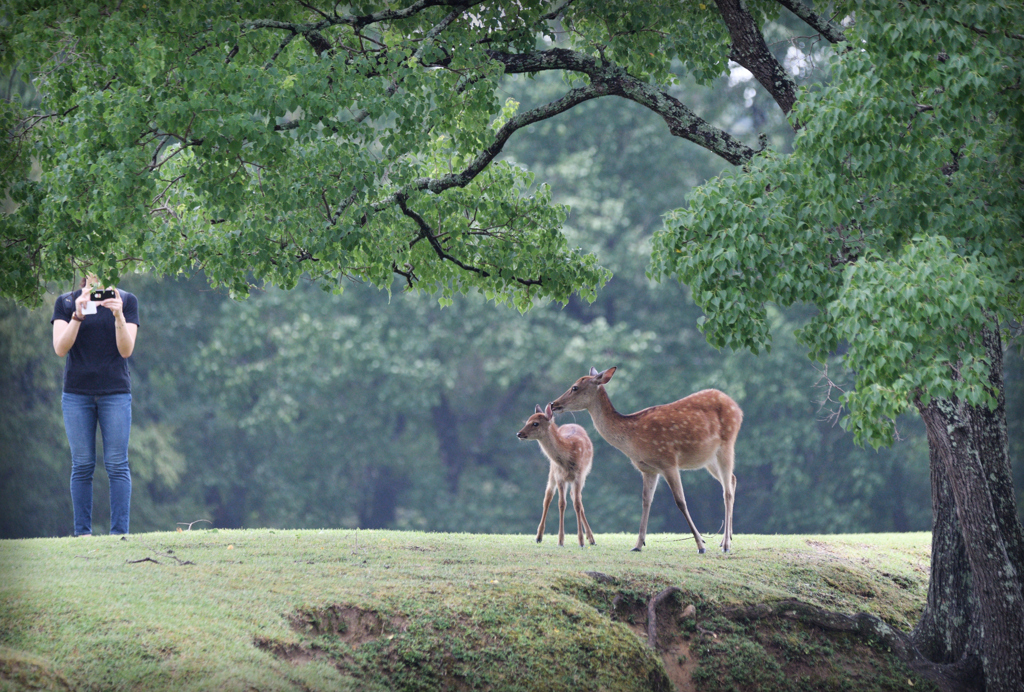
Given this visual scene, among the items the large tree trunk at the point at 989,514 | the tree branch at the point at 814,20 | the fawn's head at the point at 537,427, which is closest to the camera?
the large tree trunk at the point at 989,514

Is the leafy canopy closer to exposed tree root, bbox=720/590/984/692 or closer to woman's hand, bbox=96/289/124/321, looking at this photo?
exposed tree root, bbox=720/590/984/692

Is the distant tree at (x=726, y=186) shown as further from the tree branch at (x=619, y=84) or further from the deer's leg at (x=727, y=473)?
the deer's leg at (x=727, y=473)

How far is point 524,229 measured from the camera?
33.3 ft

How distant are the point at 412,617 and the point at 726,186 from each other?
4.04 meters

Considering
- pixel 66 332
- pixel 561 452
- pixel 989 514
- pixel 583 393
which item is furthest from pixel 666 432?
pixel 66 332

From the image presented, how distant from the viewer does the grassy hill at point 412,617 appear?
21.5 feet

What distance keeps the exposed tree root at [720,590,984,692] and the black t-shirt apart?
5.72 metres

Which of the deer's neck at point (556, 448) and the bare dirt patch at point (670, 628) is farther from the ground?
the deer's neck at point (556, 448)

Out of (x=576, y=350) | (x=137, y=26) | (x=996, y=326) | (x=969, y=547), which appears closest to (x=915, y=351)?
(x=996, y=326)

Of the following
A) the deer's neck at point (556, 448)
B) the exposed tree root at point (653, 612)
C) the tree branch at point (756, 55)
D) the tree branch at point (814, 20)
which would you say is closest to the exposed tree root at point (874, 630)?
the exposed tree root at point (653, 612)

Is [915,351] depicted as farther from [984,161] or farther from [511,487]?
[511,487]

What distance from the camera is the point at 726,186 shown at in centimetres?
756

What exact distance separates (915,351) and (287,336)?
21.4 metres

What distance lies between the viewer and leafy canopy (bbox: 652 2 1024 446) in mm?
6355
